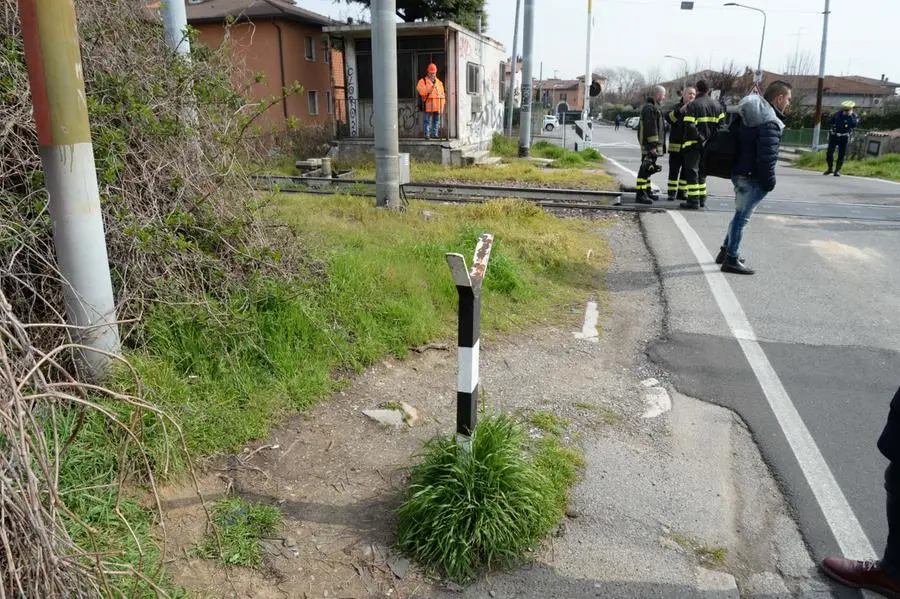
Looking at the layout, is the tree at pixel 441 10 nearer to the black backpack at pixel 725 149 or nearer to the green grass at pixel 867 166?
the green grass at pixel 867 166

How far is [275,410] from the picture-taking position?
3984 mm

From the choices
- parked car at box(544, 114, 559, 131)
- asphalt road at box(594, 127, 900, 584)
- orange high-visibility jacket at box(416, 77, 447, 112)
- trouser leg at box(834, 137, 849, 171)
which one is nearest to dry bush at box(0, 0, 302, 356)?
asphalt road at box(594, 127, 900, 584)

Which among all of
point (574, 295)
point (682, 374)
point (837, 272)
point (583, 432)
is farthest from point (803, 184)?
point (583, 432)

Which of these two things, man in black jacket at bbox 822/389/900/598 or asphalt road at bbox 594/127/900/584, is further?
asphalt road at bbox 594/127/900/584

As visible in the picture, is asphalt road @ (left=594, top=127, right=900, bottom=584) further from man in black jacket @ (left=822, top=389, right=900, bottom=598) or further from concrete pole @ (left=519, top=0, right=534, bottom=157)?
concrete pole @ (left=519, top=0, right=534, bottom=157)

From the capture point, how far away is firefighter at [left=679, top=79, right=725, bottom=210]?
35.3 ft

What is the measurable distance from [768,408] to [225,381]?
11.5ft

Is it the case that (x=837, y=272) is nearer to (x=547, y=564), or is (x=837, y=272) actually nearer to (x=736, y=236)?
(x=736, y=236)

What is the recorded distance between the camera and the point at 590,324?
19.7ft

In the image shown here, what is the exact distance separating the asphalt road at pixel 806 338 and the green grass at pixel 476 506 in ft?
4.48

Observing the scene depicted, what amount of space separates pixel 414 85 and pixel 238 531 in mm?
19295

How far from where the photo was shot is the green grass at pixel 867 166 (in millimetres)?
18770

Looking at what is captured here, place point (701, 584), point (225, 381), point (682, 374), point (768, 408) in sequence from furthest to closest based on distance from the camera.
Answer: point (682, 374)
point (768, 408)
point (225, 381)
point (701, 584)

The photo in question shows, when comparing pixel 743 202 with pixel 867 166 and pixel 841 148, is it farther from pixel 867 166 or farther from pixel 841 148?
pixel 867 166
